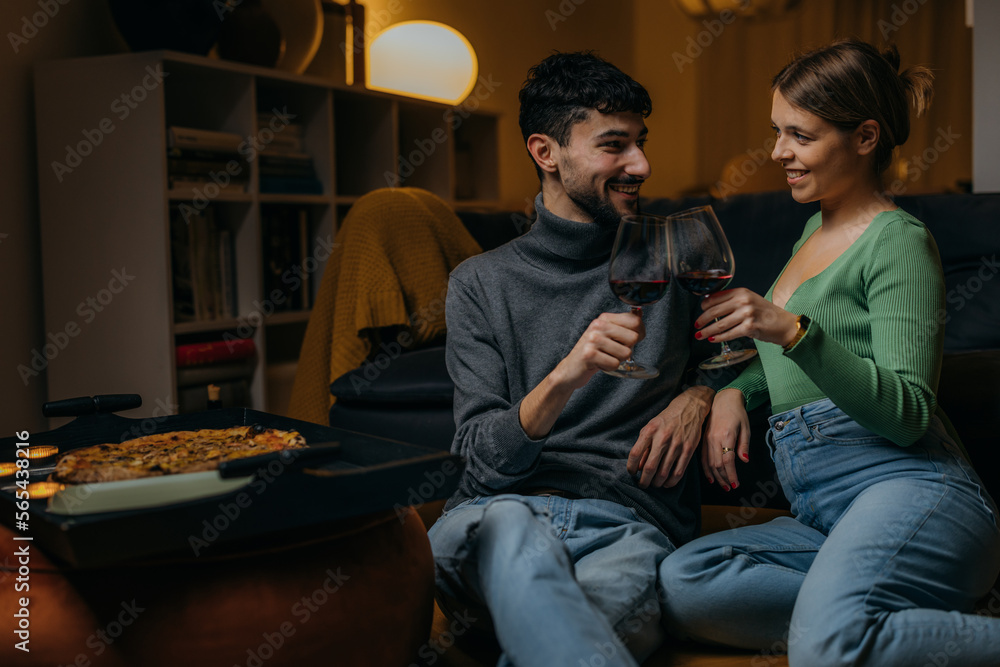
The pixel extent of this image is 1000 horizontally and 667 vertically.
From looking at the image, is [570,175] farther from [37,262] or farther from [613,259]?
[37,262]

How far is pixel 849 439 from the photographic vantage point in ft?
4.08

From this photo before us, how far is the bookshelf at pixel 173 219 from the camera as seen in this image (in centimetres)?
222

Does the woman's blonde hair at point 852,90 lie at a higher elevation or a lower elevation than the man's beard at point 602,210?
higher

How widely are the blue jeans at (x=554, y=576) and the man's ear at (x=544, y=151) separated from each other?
1.90 ft

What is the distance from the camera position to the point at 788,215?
7.02ft

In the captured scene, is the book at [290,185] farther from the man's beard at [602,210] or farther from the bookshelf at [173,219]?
the man's beard at [602,210]

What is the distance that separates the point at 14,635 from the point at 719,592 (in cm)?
91

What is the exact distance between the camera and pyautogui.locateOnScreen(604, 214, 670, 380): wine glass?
1.11 m

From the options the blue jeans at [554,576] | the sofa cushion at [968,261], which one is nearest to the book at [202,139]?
the blue jeans at [554,576]

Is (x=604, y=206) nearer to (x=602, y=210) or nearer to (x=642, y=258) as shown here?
(x=602, y=210)

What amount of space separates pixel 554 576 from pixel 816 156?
72cm

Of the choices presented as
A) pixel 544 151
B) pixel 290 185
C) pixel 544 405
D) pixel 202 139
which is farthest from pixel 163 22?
pixel 544 405

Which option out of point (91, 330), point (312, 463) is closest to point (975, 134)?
point (312, 463)

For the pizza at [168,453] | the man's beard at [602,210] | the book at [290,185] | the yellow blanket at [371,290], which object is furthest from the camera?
the book at [290,185]
